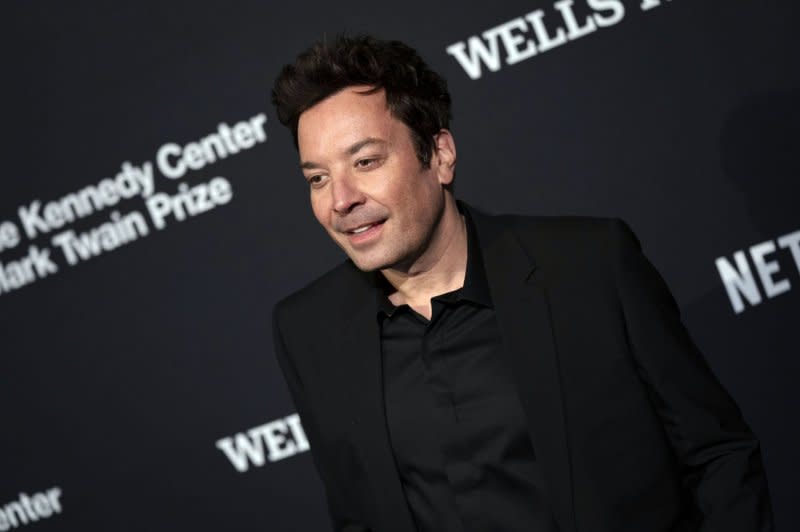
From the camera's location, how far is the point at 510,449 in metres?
1.68

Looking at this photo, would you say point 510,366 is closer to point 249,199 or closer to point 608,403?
point 608,403

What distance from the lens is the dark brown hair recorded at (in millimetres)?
1761

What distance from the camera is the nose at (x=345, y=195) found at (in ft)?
5.51

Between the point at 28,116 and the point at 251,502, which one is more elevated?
the point at 28,116

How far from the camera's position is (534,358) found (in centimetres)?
168

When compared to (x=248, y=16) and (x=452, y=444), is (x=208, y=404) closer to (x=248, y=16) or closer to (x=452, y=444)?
(x=248, y=16)

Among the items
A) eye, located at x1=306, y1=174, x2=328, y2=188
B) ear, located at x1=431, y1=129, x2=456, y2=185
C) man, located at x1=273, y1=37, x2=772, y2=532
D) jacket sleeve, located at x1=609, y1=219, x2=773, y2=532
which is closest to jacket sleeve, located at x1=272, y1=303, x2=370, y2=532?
man, located at x1=273, y1=37, x2=772, y2=532

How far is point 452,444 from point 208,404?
1.64 metres

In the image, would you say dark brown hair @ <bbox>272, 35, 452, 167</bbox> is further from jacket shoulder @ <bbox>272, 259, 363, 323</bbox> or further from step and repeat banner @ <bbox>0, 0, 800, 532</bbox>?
step and repeat banner @ <bbox>0, 0, 800, 532</bbox>

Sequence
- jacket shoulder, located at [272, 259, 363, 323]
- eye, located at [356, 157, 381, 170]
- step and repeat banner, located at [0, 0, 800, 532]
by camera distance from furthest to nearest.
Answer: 1. step and repeat banner, located at [0, 0, 800, 532]
2. jacket shoulder, located at [272, 259, 363, 323]
3. eye, located at [356, 157, 381, 170]

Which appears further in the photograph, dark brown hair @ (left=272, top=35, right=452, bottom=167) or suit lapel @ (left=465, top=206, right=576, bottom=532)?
dark brown hair @ (left=272, top=35, right=452, bottom=167)

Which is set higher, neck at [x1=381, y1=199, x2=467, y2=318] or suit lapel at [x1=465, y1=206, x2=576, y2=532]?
neck at [x1=381, y1=199, x2=467, y2=318]

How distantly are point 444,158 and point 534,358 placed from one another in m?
0.47

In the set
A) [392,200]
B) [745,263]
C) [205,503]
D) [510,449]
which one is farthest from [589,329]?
[205,503]
